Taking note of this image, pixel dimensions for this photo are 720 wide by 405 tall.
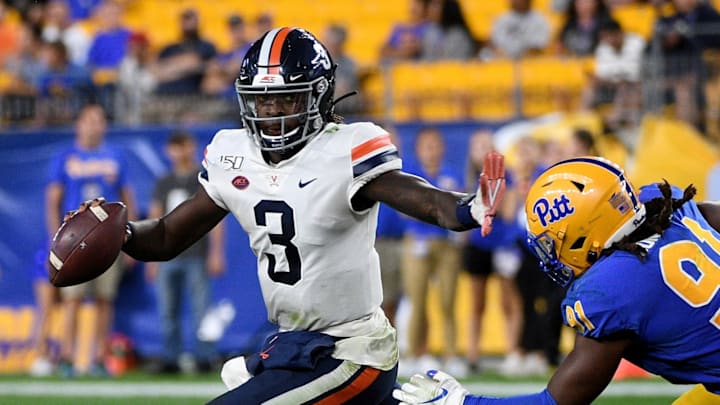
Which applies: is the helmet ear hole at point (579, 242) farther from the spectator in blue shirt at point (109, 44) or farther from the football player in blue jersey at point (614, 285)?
the spectator in blue shirt at point (109, 44)

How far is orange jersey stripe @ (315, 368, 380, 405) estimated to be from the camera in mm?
3695

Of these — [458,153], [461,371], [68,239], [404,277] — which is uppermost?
[68,239]

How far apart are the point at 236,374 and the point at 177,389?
13.3 feet

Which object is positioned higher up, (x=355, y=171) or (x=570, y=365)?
(x=355, y=171)

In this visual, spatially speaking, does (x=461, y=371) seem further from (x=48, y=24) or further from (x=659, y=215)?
(x=48, y=24)

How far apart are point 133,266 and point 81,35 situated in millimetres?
3373

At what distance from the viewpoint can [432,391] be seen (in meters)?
3.48

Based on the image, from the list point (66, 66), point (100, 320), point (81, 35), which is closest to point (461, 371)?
point (100, 320)

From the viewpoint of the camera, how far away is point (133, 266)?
370 inches

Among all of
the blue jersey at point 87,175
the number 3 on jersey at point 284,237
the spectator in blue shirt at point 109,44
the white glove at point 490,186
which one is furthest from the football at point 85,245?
the spectator in blue shirt at point 109,44

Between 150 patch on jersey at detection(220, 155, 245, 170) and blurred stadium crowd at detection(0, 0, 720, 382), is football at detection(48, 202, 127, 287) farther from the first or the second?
blurred stadium crowd at detection(0, 0, 720, 382)

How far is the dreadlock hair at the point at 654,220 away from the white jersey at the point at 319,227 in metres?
0.76

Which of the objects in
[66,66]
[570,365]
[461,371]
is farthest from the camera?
[66,66]

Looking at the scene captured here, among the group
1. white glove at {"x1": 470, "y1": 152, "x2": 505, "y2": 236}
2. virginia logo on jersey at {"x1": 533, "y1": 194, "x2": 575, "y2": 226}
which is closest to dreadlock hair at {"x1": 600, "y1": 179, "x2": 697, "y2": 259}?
virginia logo on jersey at {"x1": 533, "y1": 194, "x2": 575, "y2": 226}
